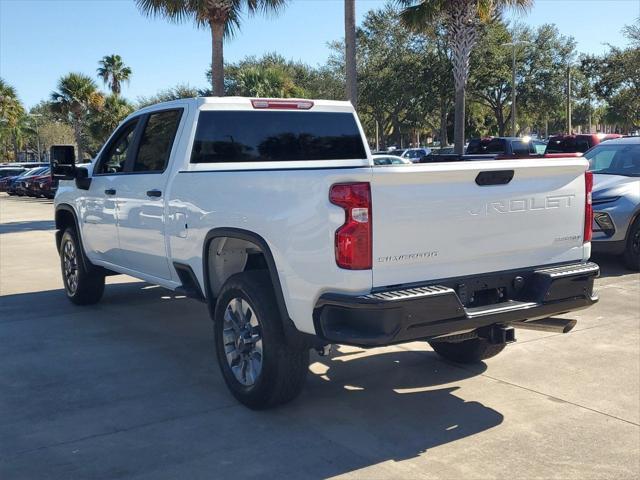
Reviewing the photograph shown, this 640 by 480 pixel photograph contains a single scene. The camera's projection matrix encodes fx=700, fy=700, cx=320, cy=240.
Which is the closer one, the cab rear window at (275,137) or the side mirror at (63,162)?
the cab rear window at (275,137)

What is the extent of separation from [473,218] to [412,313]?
2.43ft

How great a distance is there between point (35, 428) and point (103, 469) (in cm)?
82

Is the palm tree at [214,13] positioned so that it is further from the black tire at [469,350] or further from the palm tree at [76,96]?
the palm tree at [76,96]

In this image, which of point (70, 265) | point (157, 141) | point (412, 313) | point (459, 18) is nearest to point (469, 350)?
point (412, 313)

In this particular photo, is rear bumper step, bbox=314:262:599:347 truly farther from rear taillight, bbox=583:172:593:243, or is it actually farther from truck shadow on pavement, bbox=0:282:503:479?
truck shadow on pavement, bbox=0:282:503:479

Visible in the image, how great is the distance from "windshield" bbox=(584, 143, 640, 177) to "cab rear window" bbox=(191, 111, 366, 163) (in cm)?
553

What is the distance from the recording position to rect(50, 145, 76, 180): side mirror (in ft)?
23.3

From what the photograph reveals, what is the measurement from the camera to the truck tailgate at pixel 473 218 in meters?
3.79

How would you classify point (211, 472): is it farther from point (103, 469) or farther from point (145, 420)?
point (145, 420)

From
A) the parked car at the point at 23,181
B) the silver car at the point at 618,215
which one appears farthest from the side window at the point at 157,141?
the parked car at the point at 23,181

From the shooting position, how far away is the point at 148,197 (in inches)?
224

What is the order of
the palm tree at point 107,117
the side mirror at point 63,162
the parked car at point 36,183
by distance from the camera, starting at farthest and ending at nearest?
1. the palm tree at point 107,117
2. the parked car at point 36,183
3. the side mirror at point 63,162

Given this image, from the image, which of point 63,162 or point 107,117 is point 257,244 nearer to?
point 63,162

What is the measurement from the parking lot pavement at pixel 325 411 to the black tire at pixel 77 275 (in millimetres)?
654
